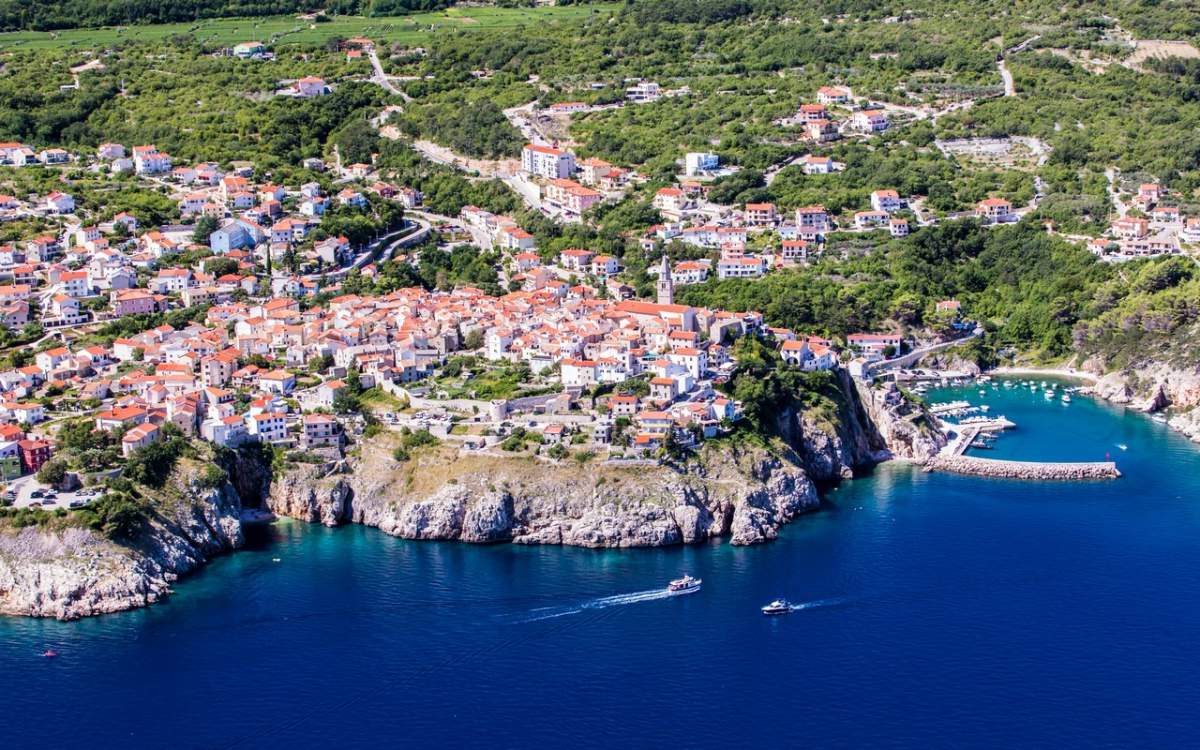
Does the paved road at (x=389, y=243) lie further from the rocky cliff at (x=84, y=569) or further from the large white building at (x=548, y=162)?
the rocky cliff at (x=84, y=569)

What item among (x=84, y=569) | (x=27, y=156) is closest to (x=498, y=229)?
(x=27, y=156)

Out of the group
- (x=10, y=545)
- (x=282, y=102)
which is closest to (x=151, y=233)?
(x=282, y=102)

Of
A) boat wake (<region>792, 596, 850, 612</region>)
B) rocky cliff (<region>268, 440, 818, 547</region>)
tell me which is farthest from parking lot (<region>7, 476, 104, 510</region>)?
boat wake (<region>792, 596, 850, 612</region>)

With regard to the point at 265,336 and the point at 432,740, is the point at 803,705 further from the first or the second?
the point at 265,336

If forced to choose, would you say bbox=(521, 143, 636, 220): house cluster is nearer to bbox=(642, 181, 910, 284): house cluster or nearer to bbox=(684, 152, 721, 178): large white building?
bbox=(684, 152, 721, 178): large white building

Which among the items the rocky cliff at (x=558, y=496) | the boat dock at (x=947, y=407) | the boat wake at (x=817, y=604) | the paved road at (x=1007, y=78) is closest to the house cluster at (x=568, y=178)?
the paved road at (x=1007, y=78)

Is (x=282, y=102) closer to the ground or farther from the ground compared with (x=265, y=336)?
farther from the ground
